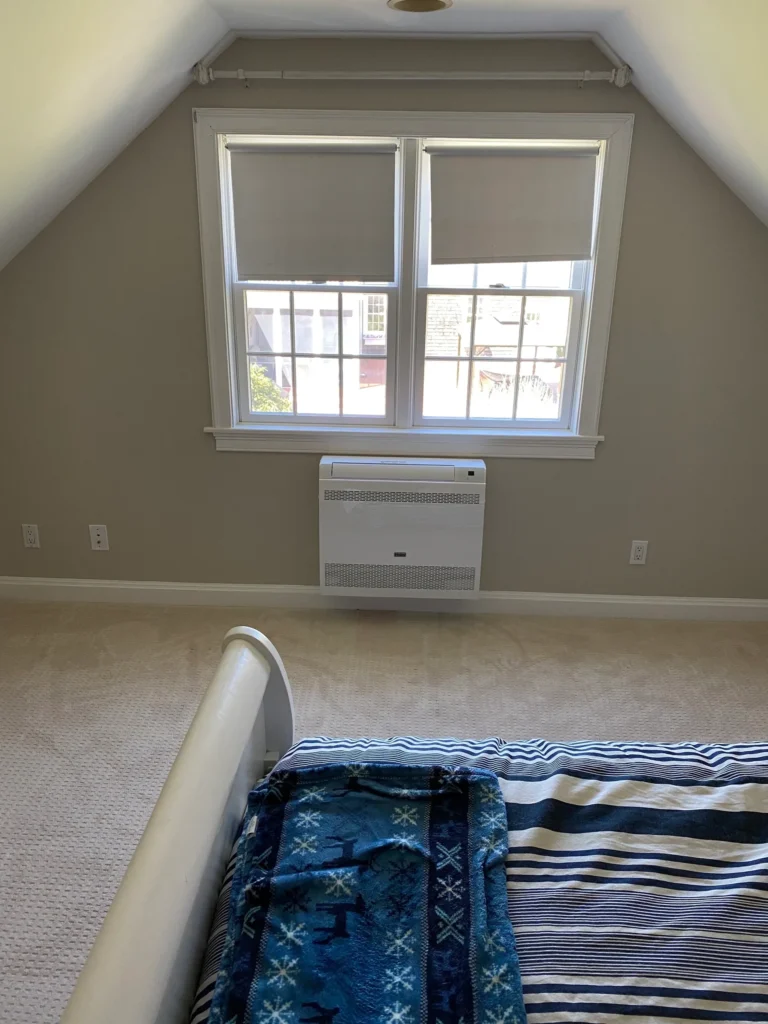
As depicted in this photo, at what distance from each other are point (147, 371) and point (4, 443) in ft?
2.38

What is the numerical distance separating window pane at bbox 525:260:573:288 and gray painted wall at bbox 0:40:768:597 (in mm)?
230

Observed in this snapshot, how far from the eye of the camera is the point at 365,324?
2994mm

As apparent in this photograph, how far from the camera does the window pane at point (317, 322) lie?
2.97 metres

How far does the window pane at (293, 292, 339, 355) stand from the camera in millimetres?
2971

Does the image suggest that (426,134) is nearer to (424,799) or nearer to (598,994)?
(424,799)

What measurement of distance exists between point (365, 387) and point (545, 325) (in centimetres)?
80

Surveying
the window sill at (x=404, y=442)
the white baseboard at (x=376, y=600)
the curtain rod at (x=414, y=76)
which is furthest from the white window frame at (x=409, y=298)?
the white baseboard at (x=376, y=600)

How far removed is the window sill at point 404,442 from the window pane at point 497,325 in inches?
13.6

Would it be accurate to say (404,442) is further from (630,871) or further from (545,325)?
(630,871)

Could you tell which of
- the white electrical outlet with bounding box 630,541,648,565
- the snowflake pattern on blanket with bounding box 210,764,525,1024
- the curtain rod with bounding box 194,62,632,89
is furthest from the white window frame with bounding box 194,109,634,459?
the snowflake pattern on blanket with bounding box 210,764,525,1024

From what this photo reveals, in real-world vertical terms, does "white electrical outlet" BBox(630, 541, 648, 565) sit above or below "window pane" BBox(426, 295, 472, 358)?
below

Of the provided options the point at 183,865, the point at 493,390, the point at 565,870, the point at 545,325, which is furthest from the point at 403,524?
the point at 183,865

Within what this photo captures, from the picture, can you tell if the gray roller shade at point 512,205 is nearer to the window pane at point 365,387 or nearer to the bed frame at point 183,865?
the window pane at point 365,387

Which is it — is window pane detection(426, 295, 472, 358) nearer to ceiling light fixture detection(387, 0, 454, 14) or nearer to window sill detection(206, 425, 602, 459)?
window sill detection(206, 425, 602, 459)
